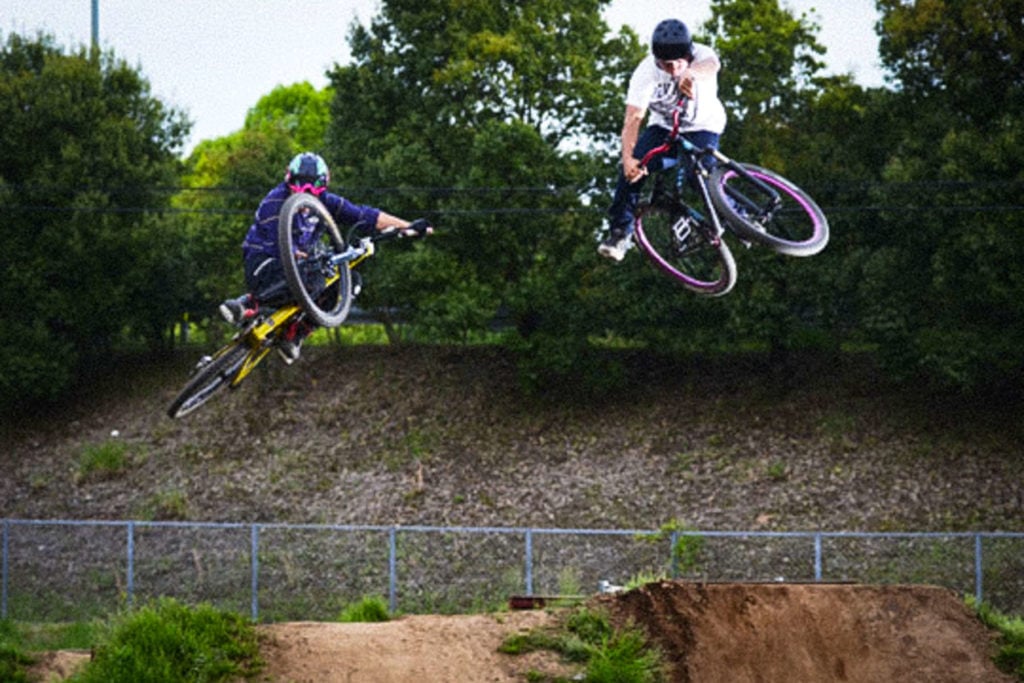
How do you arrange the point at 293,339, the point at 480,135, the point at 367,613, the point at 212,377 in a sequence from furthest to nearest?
the point at 480,135 → the point at 367,613 → the point at 293,339 → the point at 212,377

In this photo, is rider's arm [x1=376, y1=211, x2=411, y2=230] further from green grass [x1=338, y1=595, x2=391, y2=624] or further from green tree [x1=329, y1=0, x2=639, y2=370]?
green tree [x1=329, y1=0, x2=639, y2=370]

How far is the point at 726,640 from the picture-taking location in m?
18.7

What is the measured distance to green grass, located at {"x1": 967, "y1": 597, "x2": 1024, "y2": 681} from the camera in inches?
755

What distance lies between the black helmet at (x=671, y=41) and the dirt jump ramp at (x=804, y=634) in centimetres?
807

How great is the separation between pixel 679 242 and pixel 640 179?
2.73 ft

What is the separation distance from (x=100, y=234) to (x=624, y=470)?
15.9 meters

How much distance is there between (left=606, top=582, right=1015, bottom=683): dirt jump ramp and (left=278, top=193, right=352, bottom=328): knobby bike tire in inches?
252

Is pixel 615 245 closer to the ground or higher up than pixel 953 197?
closer to the ground

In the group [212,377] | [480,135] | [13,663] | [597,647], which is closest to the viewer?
[212,377]

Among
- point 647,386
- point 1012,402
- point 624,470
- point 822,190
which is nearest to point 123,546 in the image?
point 624,470

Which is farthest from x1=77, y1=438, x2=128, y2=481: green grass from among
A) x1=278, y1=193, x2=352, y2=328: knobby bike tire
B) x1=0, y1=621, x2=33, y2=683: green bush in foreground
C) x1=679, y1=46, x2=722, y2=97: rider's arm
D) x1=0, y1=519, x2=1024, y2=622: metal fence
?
x1=679, y1=46, x2=722, y2=97: rider's arm

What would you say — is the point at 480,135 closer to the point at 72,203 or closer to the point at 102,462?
the point at 72,203

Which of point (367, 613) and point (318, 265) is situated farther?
point (367, 613)

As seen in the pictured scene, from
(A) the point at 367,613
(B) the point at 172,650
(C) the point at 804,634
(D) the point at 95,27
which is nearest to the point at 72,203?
(D) the point at 95,27
